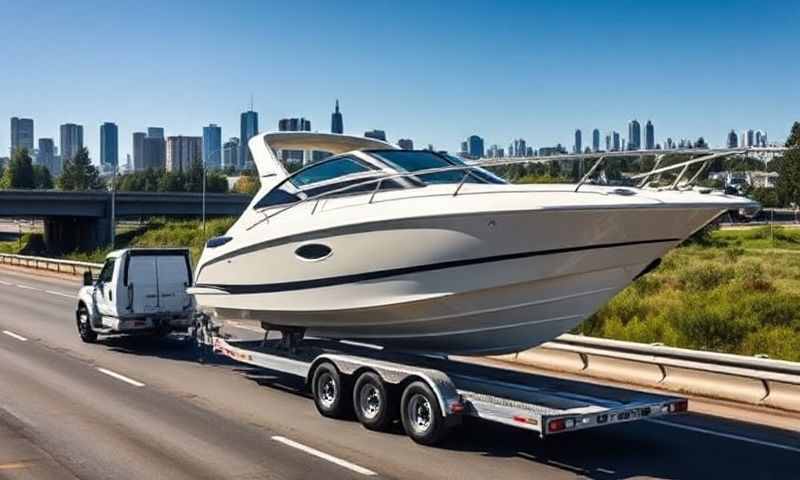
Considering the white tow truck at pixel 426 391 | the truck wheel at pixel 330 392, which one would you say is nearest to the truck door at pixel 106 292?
the white tow truck at pixel 426 391

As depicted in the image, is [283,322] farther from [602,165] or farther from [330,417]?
[602,165]

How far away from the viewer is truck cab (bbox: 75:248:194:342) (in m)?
17.2

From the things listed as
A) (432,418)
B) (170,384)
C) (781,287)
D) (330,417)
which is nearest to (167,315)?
(170,384)

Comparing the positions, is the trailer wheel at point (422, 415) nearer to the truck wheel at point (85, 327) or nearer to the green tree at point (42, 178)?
the truck wheel at point (85, 327)

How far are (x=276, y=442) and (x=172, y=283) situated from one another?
8089 mm

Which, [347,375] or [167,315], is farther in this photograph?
[167,315]

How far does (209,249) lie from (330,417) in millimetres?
4017

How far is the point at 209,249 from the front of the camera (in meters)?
14.1

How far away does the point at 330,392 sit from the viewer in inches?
452

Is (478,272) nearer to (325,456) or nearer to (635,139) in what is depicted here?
(325,456)

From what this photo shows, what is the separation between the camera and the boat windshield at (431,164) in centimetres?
1107

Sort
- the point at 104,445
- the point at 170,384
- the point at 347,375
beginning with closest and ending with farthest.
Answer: the point at 104,445 → the point at 347,375 → the point at 170,384

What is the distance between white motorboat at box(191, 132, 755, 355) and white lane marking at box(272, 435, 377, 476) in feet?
6.24

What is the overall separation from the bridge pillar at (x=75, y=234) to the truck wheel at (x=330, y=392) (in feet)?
203
